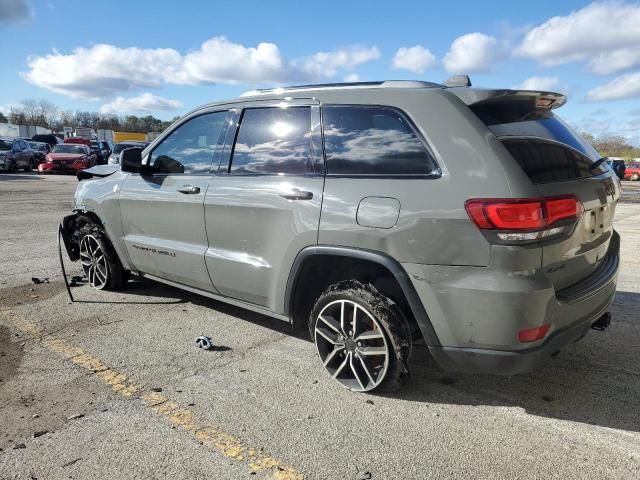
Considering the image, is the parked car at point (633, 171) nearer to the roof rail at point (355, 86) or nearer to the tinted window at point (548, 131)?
the tinted window at point (548, 131)

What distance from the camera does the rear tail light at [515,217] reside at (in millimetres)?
2588

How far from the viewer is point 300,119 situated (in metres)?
3.54

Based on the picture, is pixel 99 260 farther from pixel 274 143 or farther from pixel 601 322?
pixel 601 322

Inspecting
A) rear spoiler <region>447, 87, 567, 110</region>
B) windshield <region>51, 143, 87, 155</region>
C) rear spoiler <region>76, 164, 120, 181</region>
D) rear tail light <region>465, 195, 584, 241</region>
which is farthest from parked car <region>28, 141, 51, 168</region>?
rear tail light <region>465, 195, 584, 241</region>

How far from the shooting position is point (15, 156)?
26766 millimetres

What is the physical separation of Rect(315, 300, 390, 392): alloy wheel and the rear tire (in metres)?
2.76

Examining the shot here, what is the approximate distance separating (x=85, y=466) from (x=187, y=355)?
1.35 metres

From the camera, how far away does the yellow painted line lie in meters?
2.57

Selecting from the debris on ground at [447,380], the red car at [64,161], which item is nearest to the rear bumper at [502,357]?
the debris on ground at [447,380]

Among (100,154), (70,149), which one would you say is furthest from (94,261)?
(100,154)

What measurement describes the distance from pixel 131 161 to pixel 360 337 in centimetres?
261

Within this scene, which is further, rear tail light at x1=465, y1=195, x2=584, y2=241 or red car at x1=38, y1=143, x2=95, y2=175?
red car at x1=38, y1=143, x2=95, y2=175

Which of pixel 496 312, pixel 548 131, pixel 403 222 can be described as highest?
pixel 548 131

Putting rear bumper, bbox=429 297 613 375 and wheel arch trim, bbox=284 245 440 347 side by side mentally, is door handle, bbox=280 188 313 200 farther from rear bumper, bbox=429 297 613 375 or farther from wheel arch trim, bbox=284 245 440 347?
rear bumper, bbox=429 297 613 375
